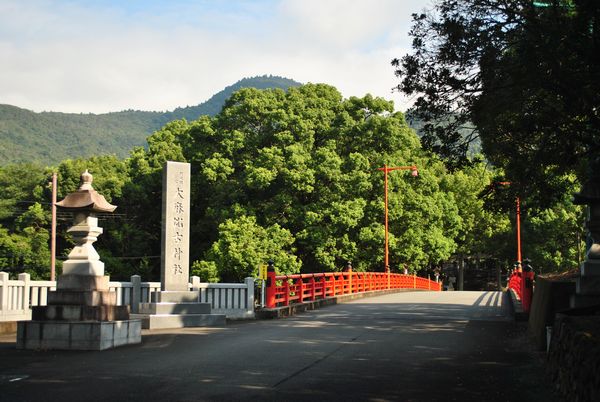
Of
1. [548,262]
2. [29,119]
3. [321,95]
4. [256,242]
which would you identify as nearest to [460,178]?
[548,262]

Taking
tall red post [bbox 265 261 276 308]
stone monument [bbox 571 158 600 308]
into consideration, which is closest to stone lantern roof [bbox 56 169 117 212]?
tall red post [bbox 265 261 276 308]

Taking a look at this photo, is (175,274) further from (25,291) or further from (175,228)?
(25,291)

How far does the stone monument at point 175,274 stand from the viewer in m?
17.4

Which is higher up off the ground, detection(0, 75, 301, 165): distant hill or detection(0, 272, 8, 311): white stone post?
detection(0, 75, 301, 165): distant hill

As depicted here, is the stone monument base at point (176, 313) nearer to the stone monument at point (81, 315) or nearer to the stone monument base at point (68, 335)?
the stone monument at point (81, 315)

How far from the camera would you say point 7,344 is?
1354 cm

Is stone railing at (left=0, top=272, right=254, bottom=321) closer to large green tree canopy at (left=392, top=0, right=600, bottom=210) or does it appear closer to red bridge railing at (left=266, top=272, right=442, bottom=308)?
red bridge railing at (left=266, top=272, right=442, bottom=308)

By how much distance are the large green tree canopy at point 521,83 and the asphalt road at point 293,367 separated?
3.66m

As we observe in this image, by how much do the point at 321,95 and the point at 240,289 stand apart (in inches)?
1007

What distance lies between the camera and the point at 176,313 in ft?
57.7

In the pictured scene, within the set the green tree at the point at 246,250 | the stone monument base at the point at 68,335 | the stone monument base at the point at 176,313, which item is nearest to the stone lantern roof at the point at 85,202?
the stone monument base at the point at 68,335

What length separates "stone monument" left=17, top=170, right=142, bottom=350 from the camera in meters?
12.7

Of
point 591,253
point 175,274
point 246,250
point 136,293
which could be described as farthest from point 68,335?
point 246,250

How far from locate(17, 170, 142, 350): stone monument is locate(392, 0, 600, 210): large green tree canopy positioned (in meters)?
6.76
